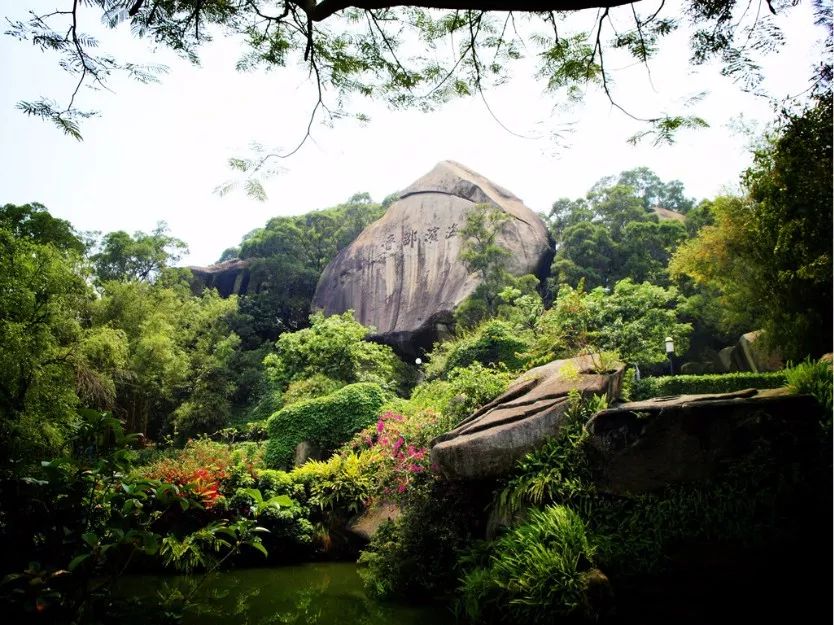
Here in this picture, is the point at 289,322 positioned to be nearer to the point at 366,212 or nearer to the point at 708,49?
the point at 366,212

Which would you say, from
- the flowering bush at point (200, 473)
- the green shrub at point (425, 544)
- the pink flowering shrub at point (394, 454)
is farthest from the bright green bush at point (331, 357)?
the green shrub at point (425, 544)

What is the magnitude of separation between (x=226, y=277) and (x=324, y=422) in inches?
843

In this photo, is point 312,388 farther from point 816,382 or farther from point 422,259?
point 816,382

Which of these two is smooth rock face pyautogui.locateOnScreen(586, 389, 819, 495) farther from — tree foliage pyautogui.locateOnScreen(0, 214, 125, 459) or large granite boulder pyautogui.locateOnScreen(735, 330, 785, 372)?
large granite boulder pyautogui.locateOnScreen(735, 330, 785, 372)

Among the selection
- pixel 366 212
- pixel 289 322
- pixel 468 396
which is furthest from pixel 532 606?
pixel 366 212

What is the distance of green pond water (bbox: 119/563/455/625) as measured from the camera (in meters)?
4.79

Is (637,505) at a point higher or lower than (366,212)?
lower

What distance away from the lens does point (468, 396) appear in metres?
7.61

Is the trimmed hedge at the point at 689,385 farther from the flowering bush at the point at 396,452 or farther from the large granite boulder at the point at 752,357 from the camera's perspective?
the flowering bush at the point at 396,452

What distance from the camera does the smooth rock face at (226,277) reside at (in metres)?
29.3

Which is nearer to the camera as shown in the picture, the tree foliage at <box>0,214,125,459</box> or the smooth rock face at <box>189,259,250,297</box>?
the tree foliage at <box>0,214,125,459</box>

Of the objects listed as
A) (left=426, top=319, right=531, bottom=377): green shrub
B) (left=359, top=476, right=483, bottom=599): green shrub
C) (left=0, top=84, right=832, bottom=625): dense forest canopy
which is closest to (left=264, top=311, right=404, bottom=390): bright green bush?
(left=0, top=84, right=832, bottom=625): dense forest canopy

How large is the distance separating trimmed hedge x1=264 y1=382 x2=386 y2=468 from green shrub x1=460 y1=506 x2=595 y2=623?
6659 mm

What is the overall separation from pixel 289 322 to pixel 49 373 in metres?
16.1
